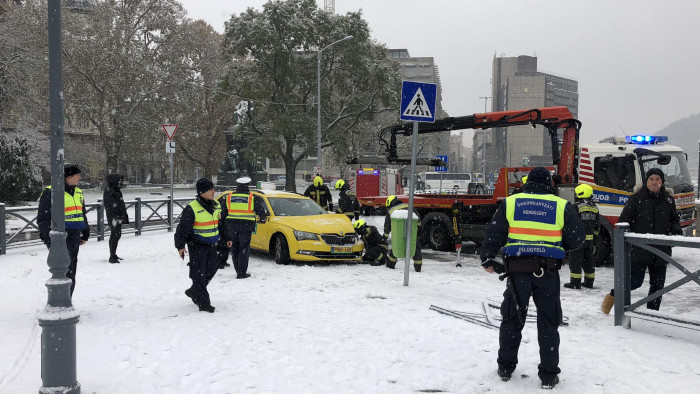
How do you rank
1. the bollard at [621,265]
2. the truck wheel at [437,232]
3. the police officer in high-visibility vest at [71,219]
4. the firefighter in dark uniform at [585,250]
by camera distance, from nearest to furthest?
the bollard at [621,265] < the police officer in high-visibility vest at [71,219] < the firefighter in dark uniform at [585,250] < the truck wheel at [437,232]

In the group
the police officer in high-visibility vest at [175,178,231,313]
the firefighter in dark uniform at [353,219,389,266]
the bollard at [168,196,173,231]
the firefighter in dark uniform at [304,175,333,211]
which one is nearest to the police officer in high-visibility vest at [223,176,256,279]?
the police officer in high-visibility vest at [175,178,231,313]

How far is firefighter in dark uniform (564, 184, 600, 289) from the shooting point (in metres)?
8.59

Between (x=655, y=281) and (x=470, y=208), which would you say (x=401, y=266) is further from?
(x=655, y=281)

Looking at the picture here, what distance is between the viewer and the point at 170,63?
36.7 m

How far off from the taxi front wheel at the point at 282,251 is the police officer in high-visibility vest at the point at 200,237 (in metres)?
3.56

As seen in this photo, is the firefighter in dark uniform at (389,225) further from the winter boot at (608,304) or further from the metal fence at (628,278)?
the metal fence at (628,278)

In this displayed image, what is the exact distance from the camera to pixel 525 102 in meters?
137

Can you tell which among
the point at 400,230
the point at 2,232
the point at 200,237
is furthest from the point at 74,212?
the point at 2,232

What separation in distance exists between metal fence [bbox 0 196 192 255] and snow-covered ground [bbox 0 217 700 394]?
2626 mm

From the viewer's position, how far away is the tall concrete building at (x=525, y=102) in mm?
128625

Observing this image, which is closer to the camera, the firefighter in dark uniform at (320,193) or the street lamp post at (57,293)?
the street lamp post at (57,293)

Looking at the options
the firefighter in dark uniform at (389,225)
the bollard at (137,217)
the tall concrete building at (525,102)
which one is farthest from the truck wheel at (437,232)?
the tall concrete building at (525,102)

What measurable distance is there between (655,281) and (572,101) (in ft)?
547

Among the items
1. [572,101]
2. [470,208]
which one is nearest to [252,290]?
[470,208]
